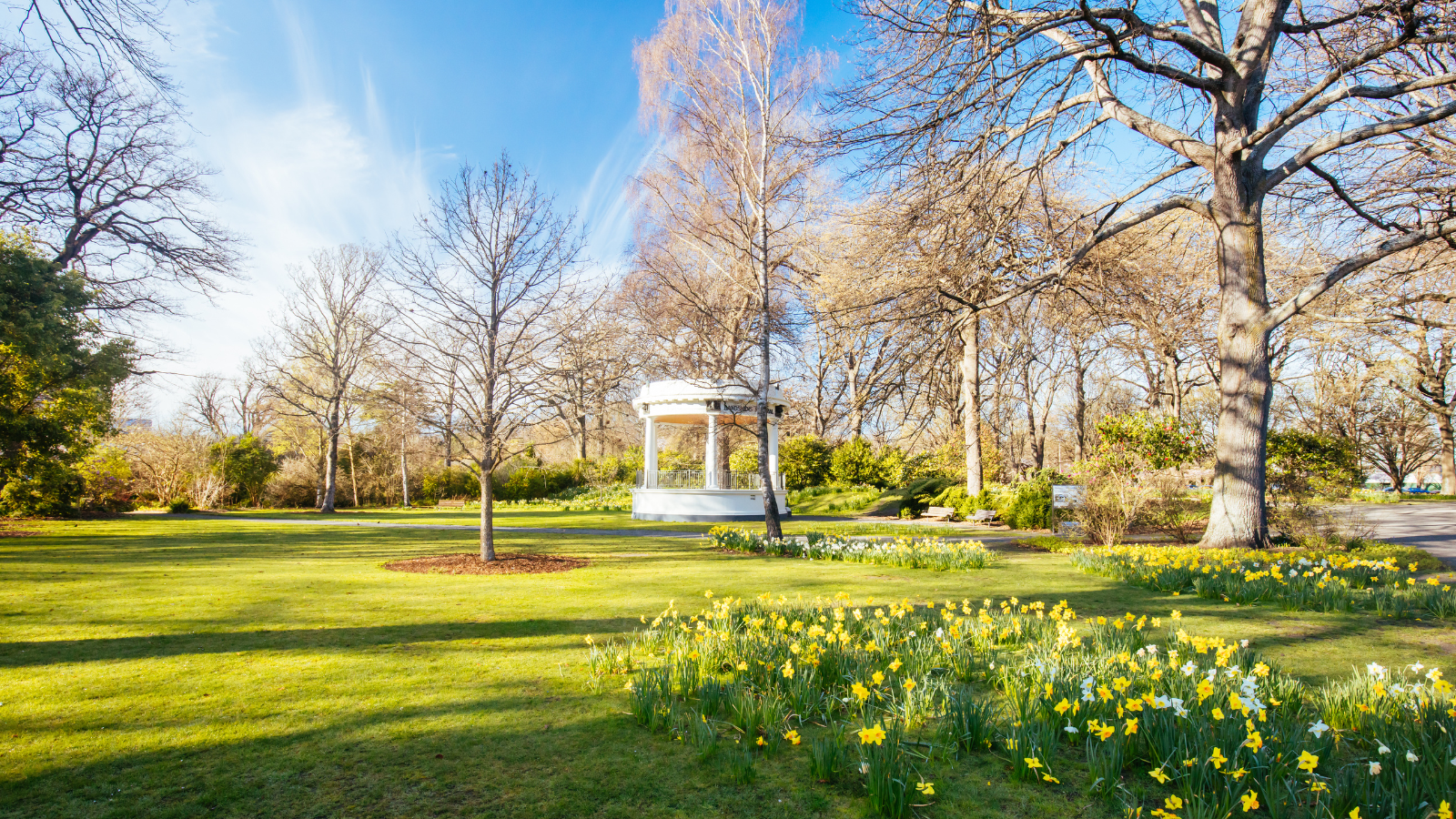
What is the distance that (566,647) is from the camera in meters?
5.15

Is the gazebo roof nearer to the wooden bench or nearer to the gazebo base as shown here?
the gazebo base

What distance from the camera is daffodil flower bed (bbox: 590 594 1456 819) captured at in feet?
8.45

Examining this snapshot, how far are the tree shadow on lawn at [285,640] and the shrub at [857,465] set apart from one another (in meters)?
20.4

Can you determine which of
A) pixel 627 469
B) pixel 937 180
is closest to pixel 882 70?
pixel 937 180

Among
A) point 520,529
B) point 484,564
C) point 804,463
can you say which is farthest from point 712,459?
point 484,564

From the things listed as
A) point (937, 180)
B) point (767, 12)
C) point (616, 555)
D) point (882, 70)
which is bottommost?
point (616, 555)

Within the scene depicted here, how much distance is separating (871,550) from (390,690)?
24.6ft

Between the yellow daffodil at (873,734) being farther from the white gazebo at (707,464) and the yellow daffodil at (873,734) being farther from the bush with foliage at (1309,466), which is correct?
the white gazebo at (707,464)

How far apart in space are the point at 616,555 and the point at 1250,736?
9.73m

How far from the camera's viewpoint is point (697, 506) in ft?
66.7

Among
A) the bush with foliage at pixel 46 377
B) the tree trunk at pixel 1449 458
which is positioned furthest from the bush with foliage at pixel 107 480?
the tree trunk at pixel 1449 458

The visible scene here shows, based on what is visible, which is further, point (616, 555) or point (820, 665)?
point (616, 555)

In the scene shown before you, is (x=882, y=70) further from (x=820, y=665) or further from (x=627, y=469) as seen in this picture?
(x=627, y=469)

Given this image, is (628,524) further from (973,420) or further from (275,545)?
(973,420)
